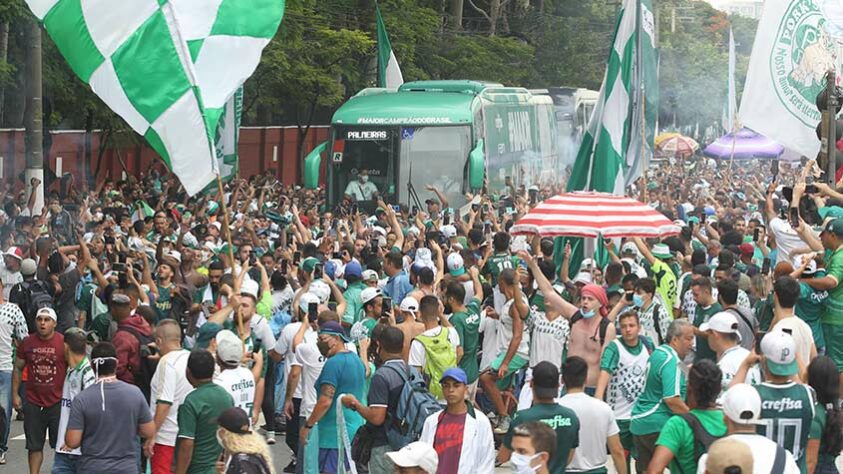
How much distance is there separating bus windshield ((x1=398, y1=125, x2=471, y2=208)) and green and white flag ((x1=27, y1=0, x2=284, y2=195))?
658 inches

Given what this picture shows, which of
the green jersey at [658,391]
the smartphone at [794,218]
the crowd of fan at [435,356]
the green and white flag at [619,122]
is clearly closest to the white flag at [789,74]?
the smartphone at [794,218]

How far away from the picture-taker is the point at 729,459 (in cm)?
575

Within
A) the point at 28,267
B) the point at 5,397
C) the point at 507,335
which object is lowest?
the point at 5,397

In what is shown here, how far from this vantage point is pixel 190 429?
27.8 feet

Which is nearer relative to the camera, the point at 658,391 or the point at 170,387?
the point at 658,391

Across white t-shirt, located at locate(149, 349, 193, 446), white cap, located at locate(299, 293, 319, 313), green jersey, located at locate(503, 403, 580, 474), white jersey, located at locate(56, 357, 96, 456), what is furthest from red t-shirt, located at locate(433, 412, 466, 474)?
white cap, located at locate(299, 293, 319, 313)

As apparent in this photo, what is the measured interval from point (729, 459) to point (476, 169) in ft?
68.8

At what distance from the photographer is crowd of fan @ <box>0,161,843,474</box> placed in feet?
25.2

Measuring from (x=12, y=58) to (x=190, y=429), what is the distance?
2173cm

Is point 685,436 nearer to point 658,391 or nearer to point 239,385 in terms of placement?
point 658,391

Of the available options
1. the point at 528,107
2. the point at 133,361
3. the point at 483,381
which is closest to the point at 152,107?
the point at 133,361

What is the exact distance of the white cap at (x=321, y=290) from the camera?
12.2 metres

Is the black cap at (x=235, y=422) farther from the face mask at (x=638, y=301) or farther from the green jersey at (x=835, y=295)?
the green jersey at (x=835, y=295)

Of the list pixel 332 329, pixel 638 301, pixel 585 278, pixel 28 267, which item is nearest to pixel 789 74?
pixel 585 278
